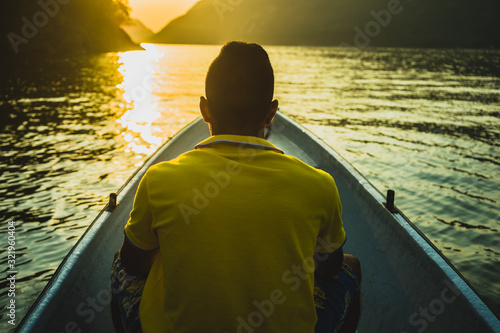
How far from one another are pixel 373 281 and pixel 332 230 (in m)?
1.91

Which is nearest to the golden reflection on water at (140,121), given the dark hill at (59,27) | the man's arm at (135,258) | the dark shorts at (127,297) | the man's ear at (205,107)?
the dark shorts at (127,297)

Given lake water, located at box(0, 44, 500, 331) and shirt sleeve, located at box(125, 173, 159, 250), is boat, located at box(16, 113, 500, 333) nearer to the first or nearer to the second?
lake water, located at box(0, 44, 500, 331)

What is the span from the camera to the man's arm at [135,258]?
1.75 metres

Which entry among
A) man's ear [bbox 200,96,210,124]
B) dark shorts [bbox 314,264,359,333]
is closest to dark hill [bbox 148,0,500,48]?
dark shorts [bbox 314,264,359,333]

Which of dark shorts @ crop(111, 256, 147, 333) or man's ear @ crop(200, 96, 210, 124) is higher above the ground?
man's ear @ crop(200, 96, 210, 124)

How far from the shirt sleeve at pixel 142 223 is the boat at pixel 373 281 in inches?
41.1

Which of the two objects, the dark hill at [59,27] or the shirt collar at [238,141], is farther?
the dark hill at [59,27]

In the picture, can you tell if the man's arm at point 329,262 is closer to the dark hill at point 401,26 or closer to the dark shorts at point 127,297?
the dark shorts at point 127,297

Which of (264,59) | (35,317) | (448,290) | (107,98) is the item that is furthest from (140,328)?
(107,98)

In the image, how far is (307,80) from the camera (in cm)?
2812

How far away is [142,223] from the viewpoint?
1.59m

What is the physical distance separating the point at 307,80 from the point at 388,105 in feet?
37.6

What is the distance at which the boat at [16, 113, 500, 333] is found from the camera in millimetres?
2295

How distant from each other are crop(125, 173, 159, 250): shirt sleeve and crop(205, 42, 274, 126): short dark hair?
47 cm
